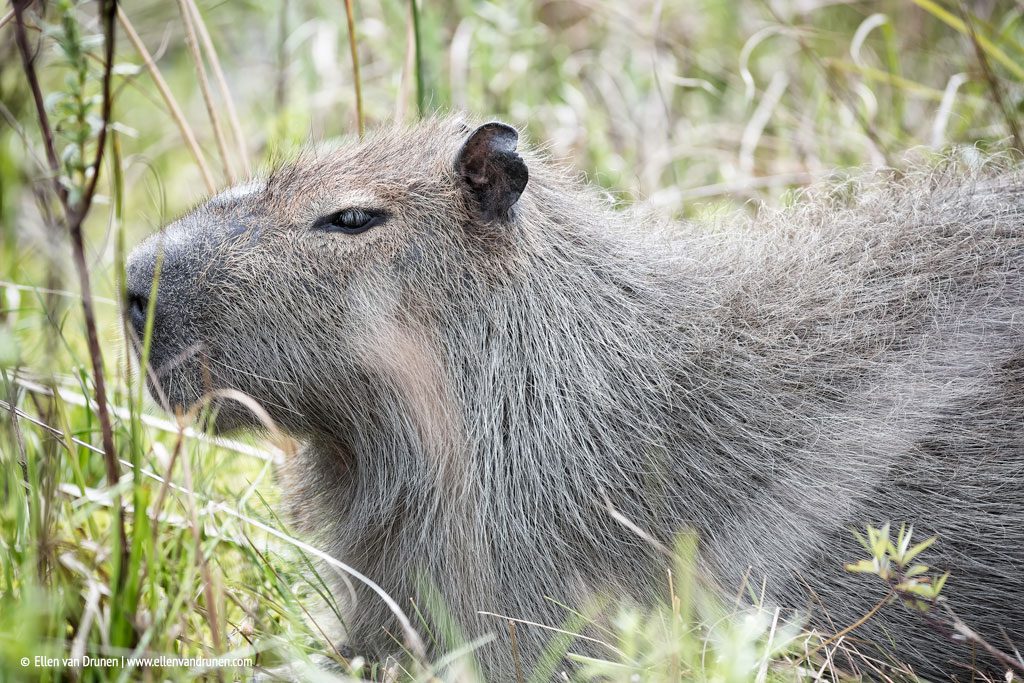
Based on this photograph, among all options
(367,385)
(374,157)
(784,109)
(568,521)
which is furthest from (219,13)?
(568,521)

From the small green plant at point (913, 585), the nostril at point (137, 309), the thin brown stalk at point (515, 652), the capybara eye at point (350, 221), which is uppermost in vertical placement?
the capybara eye at point (350, 221)

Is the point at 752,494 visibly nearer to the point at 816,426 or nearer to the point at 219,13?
the point at 816,426

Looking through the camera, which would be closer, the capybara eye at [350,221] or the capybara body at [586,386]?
the capybara body at [586,386]

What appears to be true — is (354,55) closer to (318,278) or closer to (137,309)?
(318,278)

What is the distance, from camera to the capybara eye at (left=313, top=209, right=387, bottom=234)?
3.04 metres

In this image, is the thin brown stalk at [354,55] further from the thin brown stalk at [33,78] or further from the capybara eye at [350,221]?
the thin brown stalk at [33,78]

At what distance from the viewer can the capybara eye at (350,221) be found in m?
3.04

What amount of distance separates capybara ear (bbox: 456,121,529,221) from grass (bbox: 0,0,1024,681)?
0.83 metres

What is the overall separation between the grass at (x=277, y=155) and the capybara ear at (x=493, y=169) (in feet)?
2.72

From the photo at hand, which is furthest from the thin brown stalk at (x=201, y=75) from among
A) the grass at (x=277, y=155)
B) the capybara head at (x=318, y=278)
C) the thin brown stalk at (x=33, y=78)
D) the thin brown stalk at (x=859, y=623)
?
the thin brown stalk at (x=859, y=623)

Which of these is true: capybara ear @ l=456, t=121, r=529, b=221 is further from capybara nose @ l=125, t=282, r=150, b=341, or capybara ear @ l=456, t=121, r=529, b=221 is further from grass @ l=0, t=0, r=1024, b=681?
capybara nose @ l=125, t=282, r=150, b=341

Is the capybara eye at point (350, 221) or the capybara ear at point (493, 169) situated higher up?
the capybara ear at point (493, 169)

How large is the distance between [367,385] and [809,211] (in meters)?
1.56

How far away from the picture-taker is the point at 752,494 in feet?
9.76
